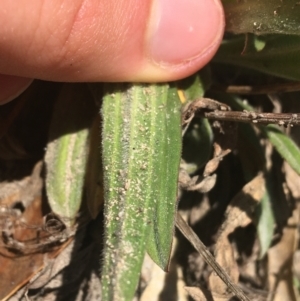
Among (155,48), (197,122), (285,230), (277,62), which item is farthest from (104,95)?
(285,230)

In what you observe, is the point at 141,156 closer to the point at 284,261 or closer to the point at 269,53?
the point at 269,53

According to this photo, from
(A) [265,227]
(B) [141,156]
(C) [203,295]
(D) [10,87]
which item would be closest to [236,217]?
(A) [265,227]

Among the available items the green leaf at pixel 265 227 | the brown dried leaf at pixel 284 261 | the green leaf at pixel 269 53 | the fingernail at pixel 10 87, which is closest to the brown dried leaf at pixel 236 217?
the green leaf at pixel 265 227

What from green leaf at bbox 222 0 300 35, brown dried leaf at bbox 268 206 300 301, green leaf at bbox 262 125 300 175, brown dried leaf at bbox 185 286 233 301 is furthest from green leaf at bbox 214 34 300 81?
brown dried leaf at bbox 185 286 233 301

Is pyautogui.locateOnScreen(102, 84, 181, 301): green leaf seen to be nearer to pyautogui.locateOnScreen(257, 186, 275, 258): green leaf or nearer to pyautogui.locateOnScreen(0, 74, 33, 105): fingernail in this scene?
pyautogui.locateOnScreen(0, 74, 33, 105): fingernail

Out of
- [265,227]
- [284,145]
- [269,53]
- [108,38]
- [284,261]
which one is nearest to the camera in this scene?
[108,38]

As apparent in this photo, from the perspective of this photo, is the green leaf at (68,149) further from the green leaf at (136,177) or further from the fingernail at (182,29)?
the fingernail at (182,29)
